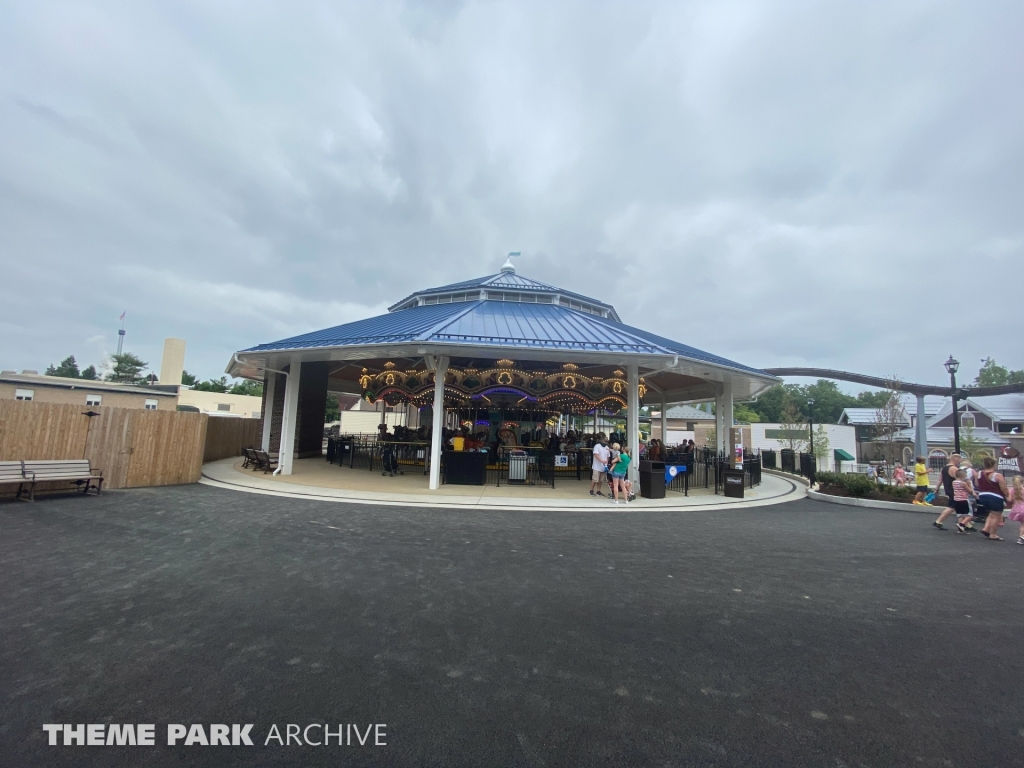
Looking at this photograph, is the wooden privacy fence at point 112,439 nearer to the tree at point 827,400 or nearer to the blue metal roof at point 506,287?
the blue metal roof at point 506,287

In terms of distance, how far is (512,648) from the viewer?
3.82m

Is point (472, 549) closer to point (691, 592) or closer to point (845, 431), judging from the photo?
point (691, 592)

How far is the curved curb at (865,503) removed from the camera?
12117 mm

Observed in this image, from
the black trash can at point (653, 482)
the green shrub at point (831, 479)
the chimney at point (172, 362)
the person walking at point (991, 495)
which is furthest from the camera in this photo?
the chimney at point (172, 362)

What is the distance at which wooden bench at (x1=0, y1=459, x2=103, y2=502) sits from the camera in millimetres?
9258

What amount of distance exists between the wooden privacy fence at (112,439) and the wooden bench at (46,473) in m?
0.53

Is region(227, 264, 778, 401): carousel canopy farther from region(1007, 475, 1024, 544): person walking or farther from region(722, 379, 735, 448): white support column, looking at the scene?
region(1007, 475, 1024, 544): person walking

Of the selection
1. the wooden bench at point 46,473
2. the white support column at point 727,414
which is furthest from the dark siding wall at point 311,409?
the white support column at point 727,414

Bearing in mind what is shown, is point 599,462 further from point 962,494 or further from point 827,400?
point 827,400

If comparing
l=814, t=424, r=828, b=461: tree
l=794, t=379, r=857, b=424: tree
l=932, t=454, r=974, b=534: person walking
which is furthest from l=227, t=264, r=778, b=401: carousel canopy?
l=794, t=379, r=857, b=424: tree

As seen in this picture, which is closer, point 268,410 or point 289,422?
point 289,422

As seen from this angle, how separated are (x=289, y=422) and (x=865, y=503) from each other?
18.6m

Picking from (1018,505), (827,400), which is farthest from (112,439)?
(827,400)

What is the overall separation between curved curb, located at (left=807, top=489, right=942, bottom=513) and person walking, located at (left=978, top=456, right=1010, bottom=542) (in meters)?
3.38
